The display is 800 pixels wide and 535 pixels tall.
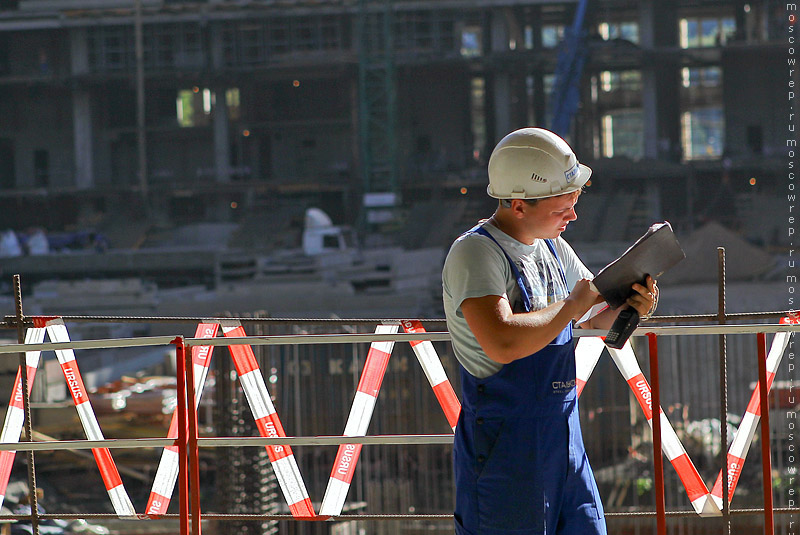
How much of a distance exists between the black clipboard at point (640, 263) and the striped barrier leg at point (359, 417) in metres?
1.92

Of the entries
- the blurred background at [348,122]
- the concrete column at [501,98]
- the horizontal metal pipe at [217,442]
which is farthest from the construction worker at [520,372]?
the concrete column at [501,98]

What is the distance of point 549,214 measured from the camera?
212 centimetres

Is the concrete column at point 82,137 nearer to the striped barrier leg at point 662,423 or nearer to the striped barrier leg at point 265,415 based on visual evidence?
the striped barrier leg at point 265,415

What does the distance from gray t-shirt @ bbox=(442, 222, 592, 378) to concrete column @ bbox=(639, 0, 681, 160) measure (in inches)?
1686

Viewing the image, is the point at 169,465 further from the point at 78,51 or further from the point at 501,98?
the point at 78,51

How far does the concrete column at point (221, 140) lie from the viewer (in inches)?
1763

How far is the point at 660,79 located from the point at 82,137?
2875cm

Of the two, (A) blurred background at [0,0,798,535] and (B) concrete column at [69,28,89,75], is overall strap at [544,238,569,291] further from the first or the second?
(B) concrete column at [69,28,89,75]

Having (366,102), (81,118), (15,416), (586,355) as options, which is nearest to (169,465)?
(15,416)

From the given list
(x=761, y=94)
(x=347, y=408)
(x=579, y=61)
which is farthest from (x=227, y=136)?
(x=347, y=408)

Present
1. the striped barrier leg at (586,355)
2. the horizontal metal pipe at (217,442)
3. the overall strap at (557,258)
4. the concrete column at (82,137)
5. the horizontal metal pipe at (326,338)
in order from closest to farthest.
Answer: the overall strap at (557,258), the horizontal metal pipe at (326,338), the horizontal metal pipe at (217,442), the striped barrier leg at (586,355), the concrete column at (82,137)

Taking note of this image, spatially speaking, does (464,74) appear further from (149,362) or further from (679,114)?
(149,362)

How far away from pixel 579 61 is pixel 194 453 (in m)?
42.0

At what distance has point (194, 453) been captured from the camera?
3109 millimetres
